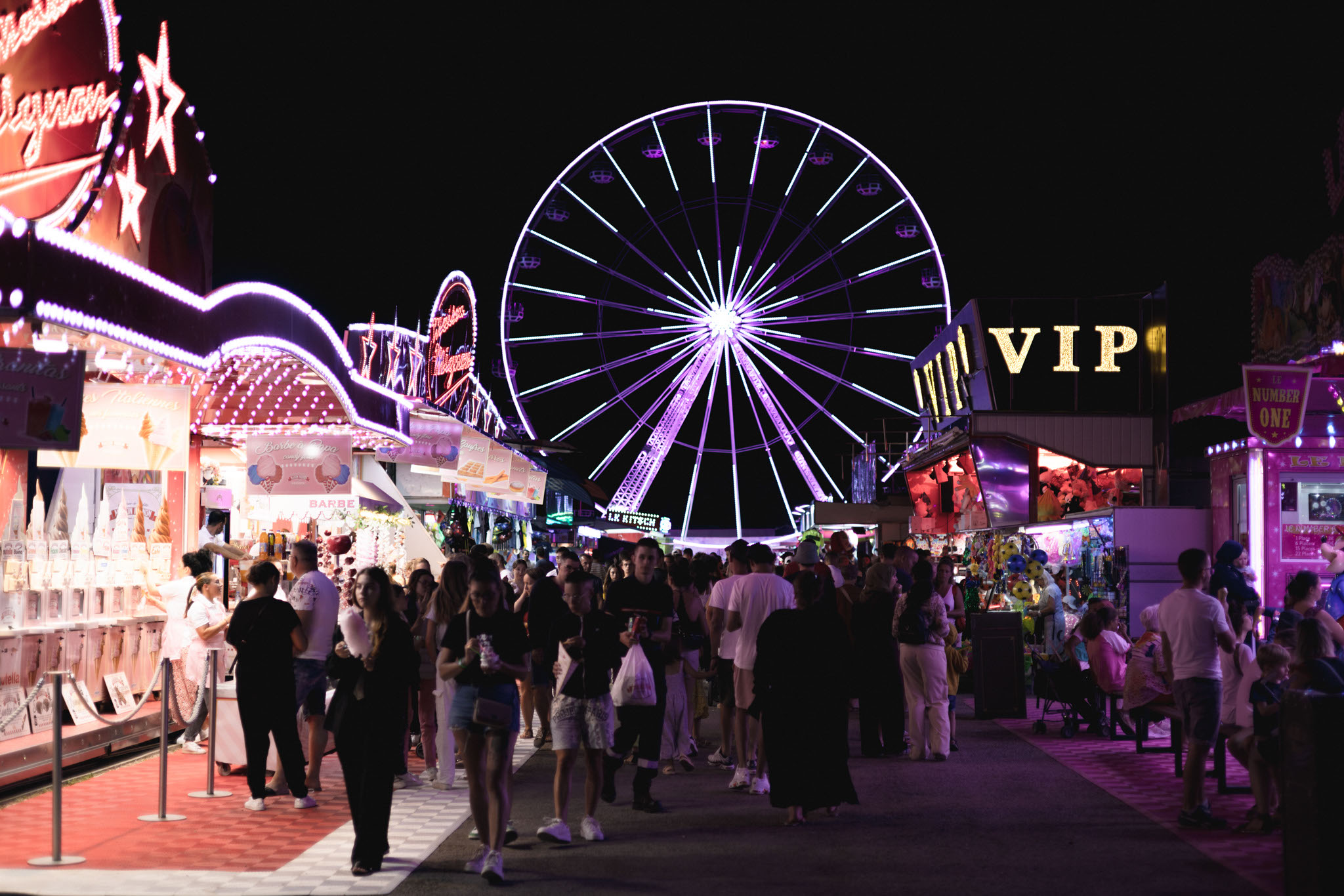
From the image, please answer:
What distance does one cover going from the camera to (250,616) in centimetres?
927

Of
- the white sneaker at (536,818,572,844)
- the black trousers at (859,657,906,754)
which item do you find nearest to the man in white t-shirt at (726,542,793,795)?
the black trousers at (859,657,906,754)

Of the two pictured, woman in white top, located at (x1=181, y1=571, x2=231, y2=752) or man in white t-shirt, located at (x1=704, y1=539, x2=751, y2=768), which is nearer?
man in white t-shirt, located at (x1=704, y1=539, x2=751, y2=768)

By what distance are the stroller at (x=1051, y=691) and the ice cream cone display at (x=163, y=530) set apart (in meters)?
8.60

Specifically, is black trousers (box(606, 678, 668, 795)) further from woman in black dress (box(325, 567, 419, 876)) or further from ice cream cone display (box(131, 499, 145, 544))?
ice cream cone display (box(131, 499, 145, 544))

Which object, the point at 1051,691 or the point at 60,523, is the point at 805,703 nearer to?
the point at 1051,691

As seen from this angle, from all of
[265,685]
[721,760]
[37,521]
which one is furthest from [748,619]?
[37,521]

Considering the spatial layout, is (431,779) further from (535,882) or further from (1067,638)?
(1067,638)

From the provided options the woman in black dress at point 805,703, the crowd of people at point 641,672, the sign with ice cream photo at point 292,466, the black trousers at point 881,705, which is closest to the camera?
the crowd of people at point 641,672

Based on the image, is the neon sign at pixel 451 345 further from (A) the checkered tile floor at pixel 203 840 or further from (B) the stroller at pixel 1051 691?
(A) the checkered tile floor at pixel 203 840

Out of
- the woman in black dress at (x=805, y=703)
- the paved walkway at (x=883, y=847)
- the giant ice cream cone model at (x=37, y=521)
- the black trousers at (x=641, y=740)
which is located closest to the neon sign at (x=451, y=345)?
the giant ice cream cone model at (x=37, y=521)

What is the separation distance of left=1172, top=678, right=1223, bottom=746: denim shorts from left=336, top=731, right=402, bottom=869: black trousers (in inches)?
188

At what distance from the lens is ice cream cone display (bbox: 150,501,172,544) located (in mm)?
13484

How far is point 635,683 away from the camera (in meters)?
9.09

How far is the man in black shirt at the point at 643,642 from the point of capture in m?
9.23
